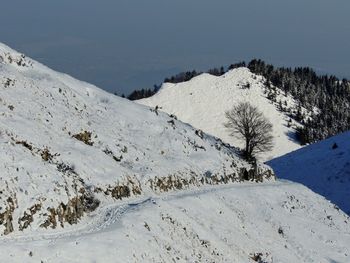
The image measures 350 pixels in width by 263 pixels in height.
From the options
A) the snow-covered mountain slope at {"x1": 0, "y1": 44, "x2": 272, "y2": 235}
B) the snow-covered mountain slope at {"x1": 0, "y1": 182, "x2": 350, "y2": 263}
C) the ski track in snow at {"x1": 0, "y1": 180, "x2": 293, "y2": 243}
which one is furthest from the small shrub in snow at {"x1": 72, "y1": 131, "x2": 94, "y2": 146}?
the snow-covered mountain slope at {"x1": 0, "y1": 182, "x2": 350, "y2": 263}

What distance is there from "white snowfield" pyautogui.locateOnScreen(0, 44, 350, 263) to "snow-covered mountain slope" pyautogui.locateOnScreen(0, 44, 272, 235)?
0.33ft

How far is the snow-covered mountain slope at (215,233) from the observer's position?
24.6m

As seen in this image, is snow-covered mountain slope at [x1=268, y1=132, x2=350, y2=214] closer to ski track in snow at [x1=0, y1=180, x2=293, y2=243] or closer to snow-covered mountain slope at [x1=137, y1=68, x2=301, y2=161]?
ski track in snow at [x1=0, y1=180, x2=293, y2=243]

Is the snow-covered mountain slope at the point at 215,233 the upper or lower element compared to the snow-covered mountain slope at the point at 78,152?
lower

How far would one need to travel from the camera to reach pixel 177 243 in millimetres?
30234

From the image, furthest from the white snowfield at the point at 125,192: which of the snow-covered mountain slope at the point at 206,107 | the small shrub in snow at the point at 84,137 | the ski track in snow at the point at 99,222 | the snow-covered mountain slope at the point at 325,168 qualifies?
the snow-covered mountain slope at the point at 206,107

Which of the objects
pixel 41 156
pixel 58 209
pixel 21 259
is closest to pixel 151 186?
pixel 41 156

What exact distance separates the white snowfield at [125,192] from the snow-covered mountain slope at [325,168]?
59.9ft

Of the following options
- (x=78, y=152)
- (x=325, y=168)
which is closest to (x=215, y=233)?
(x=78, y=152)

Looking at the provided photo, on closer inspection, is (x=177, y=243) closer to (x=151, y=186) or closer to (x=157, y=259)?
(x=157, y=259)

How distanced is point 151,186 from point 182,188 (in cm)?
392

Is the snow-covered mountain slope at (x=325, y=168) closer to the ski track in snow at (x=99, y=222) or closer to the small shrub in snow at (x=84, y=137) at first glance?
the small shrub in snow at (x=84, y=137)

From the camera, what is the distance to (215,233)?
34719 mm

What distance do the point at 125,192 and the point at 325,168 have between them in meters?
49.0
